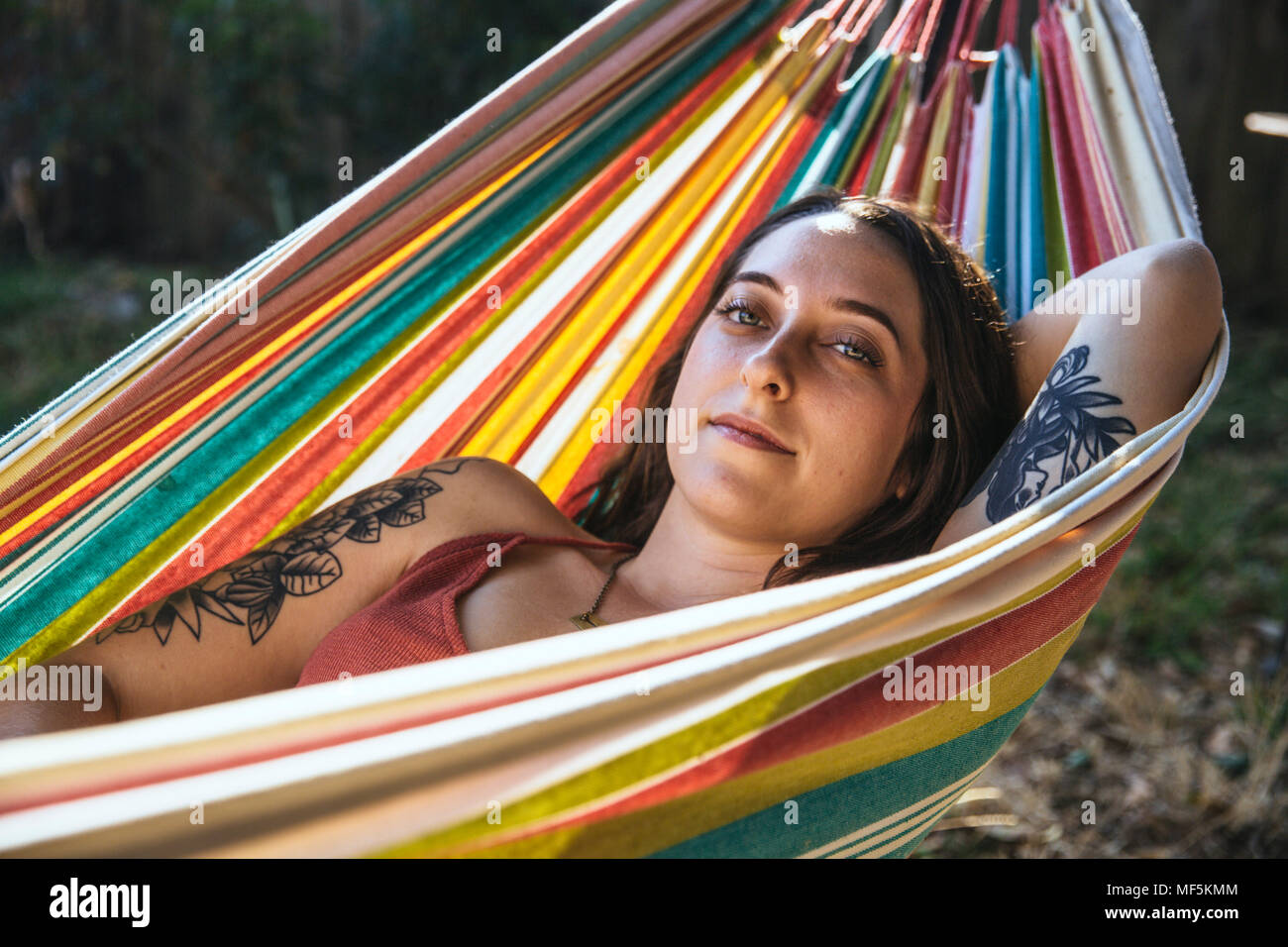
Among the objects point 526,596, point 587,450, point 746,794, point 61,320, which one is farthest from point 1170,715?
point 61,320

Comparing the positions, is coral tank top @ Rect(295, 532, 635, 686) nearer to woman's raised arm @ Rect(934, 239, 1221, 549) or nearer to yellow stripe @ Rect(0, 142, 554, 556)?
yellow stripe @ Rect(0, 142, 554, 556)

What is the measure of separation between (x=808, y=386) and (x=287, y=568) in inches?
29.3

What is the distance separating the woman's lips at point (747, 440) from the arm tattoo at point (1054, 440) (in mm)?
259

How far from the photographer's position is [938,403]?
5.19 ft

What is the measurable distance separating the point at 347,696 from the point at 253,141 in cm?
467

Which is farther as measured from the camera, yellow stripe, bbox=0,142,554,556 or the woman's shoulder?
the woman's shoulder

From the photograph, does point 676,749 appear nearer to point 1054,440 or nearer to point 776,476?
point 776,476

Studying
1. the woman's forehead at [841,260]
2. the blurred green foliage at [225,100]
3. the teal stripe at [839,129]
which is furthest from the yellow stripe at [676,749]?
the blurred green foliage at [225,100]

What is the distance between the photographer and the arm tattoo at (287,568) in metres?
1.48

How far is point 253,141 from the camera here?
4977mm

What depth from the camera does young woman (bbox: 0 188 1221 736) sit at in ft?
4.67

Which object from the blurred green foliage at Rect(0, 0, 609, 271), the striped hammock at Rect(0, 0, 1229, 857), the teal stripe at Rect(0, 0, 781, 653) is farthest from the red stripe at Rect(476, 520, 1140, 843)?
the blurred green foliage at Rect(0, 0, 609, 271)

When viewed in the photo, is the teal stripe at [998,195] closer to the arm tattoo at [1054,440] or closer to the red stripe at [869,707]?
the arm tattoo at [1054,440]
